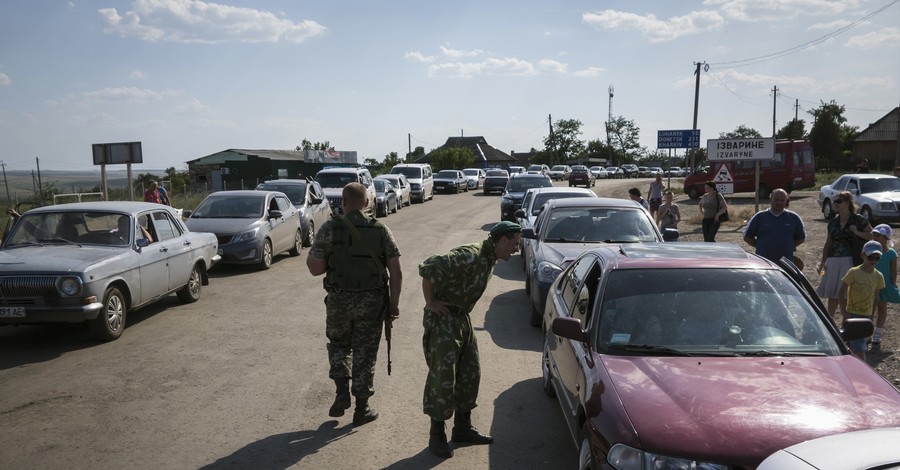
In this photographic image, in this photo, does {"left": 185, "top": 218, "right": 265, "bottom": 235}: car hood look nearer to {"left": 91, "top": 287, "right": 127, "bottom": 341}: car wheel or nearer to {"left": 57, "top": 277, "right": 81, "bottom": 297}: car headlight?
{"left": 91, "top": 287, "right": 127, "bottom": 341}: car wheel

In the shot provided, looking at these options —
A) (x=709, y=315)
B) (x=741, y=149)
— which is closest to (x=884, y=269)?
(x=709, y=315)

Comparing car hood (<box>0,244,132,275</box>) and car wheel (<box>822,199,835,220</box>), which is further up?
car hood (<box>0,244,132,275</box>)

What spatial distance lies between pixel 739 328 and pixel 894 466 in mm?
1775

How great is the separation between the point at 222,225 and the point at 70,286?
6254 millimetres

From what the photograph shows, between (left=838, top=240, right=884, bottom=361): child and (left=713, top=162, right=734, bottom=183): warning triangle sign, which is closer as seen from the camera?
(left=838, top=240, right=884, bottom=361): child

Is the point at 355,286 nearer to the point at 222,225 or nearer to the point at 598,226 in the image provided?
the point at 598,226

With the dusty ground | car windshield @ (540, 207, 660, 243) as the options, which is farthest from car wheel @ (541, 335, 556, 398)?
car windshield @ (540, 207, 660, 243)

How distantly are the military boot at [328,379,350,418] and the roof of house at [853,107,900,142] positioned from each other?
67.2m

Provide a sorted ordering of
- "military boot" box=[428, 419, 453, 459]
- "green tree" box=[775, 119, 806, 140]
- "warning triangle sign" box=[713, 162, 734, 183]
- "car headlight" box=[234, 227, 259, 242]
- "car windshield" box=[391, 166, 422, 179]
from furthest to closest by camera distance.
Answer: "green tree" box=[775, 119, 806, 140], "car windshield" box=[391, 166, 422, 179], "warning triangle sign" box=[713, 162, 734, 183], "car headlight" box=[234, 227, 259, 242], "military boot" box=[428, 419, 453, 459]

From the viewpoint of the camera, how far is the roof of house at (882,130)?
60781mm

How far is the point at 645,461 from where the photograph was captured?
3.26 m

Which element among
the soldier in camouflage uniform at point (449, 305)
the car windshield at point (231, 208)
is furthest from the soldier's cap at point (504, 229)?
the car windshield at point (231, 208)

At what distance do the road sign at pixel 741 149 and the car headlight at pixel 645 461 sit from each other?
16000mm

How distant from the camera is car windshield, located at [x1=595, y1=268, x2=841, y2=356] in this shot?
14.0 feet
